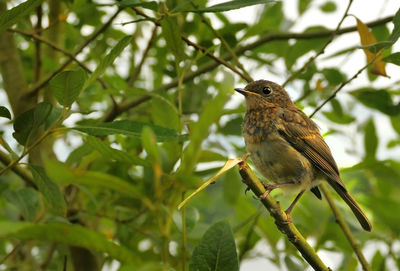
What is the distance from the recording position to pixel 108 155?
1456 millimetres

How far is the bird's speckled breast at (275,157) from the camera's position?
252cm

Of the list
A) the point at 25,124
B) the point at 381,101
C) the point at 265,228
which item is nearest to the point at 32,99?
the point at 25,124

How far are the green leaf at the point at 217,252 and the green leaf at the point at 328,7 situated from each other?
2376 mm

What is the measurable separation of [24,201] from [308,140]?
4.72ft

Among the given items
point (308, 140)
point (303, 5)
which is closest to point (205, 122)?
point (308, 140)

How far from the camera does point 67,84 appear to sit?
1.39m

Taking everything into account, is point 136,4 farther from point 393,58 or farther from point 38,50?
point 38,50

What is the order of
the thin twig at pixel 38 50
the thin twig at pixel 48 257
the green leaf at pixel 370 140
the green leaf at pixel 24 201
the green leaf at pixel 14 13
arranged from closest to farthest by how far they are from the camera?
1. the green leaf at pixel 14 13
2. the green leaf at pixel 24 201
3. the thin twig at pixel 48 257
4. the thin twig at pixel 38 50
5. the green leaf at pixel 370 140

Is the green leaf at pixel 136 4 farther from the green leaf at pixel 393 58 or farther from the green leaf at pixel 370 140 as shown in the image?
the green leaf at pixel 370 140

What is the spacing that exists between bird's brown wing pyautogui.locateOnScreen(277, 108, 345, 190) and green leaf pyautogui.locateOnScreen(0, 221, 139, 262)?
5.73 feet

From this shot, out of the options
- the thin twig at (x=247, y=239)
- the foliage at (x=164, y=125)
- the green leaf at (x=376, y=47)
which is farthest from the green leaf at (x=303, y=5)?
the thin twig at (x=247, y=239)

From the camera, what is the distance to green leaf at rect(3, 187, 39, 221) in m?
1.86

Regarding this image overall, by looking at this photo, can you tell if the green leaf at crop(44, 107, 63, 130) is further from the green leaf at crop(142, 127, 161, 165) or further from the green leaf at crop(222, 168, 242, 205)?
the green leaf at crop(222, 168, 242, 205)

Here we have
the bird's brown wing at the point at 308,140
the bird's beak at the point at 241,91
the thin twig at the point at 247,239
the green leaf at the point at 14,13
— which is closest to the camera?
the green leaf at the point at 14,13
